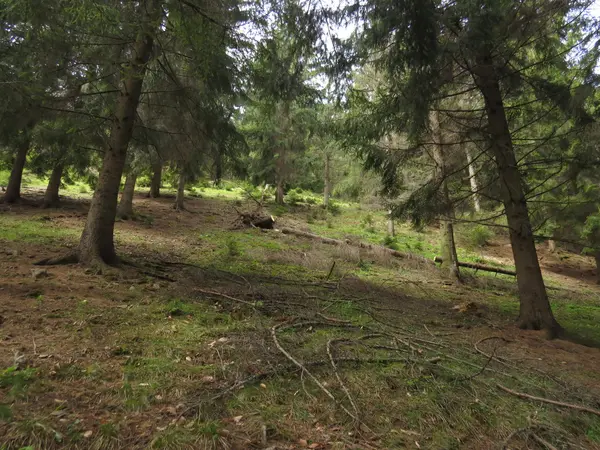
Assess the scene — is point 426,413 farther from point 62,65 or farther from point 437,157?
point 437,157

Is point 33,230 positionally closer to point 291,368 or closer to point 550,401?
point 291,368

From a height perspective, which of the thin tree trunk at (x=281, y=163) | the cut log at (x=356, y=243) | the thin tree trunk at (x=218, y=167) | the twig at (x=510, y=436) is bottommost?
the twig at (x=510, y=436)

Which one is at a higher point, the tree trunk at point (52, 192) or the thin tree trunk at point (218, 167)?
the thin tree trunk at point (218, 167)

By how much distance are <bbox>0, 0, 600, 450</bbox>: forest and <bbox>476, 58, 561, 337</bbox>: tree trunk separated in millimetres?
36

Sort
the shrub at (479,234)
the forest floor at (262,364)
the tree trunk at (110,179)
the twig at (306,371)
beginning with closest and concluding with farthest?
the forest floor at (262,364) → the twig at (306,371) → the tree trunk at (110,179) → the shrub at (479,234)

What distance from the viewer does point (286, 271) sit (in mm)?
9180

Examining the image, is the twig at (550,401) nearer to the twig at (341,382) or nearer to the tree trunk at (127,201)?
the twig at (341,382)

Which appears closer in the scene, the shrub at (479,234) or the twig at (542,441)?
the twig at (542,441)

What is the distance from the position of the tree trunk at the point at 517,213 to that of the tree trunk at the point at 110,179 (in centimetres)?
621

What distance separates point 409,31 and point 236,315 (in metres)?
4.97

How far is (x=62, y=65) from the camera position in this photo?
21.7 ft

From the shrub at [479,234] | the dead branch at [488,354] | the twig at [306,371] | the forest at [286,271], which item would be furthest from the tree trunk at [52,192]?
the shrub at [479,234]

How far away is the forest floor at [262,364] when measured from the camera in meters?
2.85

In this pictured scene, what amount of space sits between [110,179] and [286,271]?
429 centimetres
